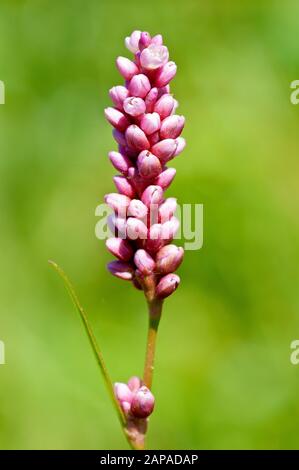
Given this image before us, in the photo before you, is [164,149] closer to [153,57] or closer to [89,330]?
[153,57]

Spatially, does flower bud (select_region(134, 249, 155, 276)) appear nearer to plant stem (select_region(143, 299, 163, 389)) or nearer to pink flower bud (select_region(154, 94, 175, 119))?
plant stem (select_region(143, 299, 163, 389))

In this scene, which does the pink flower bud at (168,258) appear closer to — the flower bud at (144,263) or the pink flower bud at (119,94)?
the flower bud at (144,263)

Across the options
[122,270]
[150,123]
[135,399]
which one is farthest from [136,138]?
[135,399]

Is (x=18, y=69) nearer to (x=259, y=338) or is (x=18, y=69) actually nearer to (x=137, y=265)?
(x=259, y=338)

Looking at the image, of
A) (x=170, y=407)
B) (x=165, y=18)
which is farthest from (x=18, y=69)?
(x=170, y=407)

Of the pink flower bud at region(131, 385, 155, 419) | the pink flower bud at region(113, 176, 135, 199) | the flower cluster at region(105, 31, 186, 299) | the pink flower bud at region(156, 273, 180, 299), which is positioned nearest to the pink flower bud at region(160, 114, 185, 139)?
the flower cluster at region(105, 31, 186, 299)

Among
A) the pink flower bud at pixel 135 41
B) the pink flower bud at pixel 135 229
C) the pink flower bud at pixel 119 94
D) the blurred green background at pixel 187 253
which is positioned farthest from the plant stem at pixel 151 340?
the blurred green background at pixel 187 253
